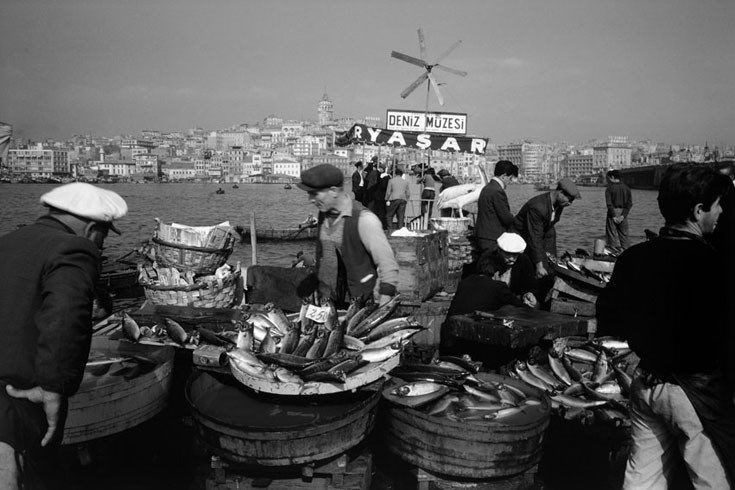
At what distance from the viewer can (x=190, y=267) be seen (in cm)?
627

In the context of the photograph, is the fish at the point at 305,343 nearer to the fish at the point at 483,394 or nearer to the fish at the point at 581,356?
the fish at the point at 483,394

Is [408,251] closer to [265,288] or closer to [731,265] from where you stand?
[265,288]

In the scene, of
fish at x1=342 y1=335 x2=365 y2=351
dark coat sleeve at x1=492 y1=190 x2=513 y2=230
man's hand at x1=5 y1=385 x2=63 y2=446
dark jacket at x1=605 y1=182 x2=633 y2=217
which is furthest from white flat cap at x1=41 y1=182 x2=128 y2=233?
dark jacket at x1=605 y1=182 x2=633 y2=217

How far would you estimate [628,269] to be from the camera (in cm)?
262

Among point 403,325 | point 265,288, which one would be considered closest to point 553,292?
point 403,325

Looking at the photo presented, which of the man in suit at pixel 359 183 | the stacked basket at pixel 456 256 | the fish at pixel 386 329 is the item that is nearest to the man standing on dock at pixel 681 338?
the fish at pixel 386 329

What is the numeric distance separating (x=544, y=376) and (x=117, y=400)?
3.30m

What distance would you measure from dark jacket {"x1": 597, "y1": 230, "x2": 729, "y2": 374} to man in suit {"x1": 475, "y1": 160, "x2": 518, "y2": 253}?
5010 mm

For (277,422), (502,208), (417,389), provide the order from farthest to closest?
1. (502,208)
2. (417,389)
3. (277,422)

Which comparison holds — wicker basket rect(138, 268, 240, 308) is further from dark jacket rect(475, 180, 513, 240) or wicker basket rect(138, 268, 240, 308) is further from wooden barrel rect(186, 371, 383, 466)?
dark jacket rect(475, 180, 513, 240)

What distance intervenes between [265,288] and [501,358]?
13.7 ft

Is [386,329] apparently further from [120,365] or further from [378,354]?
[120,365]

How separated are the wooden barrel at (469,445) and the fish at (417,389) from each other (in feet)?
0.98

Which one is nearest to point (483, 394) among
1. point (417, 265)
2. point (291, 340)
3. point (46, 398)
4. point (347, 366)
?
point (347, 366)
